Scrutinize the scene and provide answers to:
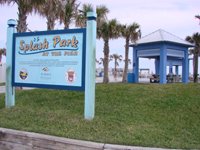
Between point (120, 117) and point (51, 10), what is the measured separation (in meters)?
12.0

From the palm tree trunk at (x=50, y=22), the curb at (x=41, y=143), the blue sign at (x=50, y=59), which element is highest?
Result: the palm tree trunk at (x=50, y=22)

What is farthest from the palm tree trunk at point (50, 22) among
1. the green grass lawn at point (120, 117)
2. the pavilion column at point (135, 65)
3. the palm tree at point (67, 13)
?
the green grass lawn at point (120, 117)

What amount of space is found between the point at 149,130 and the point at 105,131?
3.23ft

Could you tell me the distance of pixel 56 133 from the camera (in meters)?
6.79

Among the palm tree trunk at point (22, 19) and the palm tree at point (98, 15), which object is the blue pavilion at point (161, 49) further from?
the palm tree trunk at point (22, 19)

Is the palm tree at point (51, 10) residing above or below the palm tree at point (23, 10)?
above

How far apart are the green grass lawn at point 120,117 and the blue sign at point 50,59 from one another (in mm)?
845

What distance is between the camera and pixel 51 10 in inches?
721

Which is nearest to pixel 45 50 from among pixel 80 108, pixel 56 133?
pixel 80 108

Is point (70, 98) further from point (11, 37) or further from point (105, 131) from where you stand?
point (105, 131)

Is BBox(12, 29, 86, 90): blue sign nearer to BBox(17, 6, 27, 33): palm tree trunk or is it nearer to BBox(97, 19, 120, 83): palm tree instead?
BBox(17, 6, 27, 33): palm tree trunk

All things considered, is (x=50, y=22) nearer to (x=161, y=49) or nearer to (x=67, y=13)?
(x=67, y=13)

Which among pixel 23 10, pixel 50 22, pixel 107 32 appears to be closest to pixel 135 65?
pixel 107 32

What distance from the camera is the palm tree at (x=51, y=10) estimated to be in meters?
16.9
